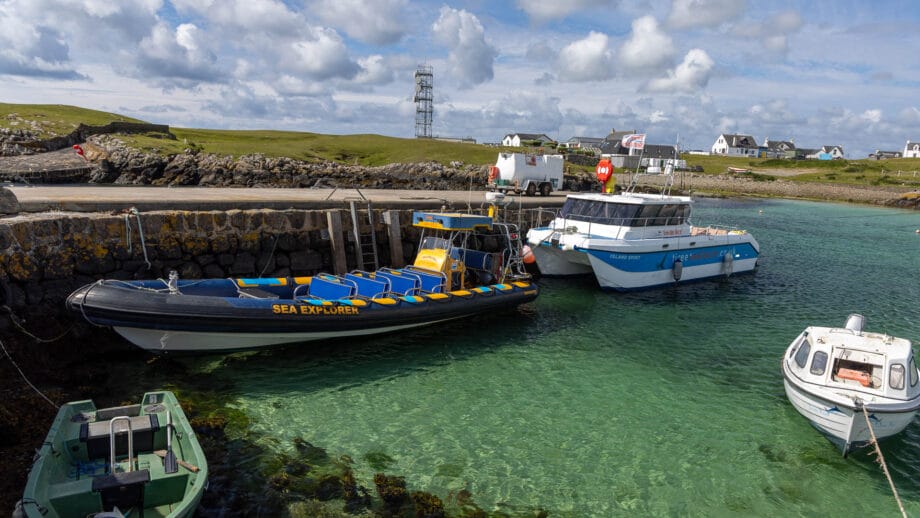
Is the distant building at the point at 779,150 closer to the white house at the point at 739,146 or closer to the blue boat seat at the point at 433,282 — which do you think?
the white house at the point at 739,146

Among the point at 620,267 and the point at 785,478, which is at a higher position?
the point at 620,267

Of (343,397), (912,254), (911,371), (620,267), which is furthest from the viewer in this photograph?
(912,254)

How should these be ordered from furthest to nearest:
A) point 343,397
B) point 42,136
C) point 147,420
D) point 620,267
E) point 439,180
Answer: point 42,136 < point 439,180 < point 620,267 < point 343,397 < point 147,420

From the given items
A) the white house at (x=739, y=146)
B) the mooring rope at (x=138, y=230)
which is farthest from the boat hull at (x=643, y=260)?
the white house at (x=739, y=146)

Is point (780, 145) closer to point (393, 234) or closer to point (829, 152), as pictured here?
point (829, 152)

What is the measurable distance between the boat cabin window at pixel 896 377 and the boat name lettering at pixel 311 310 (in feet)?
33.8

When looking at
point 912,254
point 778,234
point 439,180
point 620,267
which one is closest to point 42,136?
point 439,180

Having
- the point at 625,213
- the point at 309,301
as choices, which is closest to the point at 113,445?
the point at 309,301

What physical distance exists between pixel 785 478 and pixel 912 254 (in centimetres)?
3089

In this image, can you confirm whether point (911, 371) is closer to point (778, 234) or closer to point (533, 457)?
point (533, 457)

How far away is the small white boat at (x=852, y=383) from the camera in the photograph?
28.8 feet

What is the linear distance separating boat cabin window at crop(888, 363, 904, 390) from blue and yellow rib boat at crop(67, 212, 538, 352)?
839 cm

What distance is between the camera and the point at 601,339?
1437 centimetres

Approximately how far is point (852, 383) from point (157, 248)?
50.4ft
